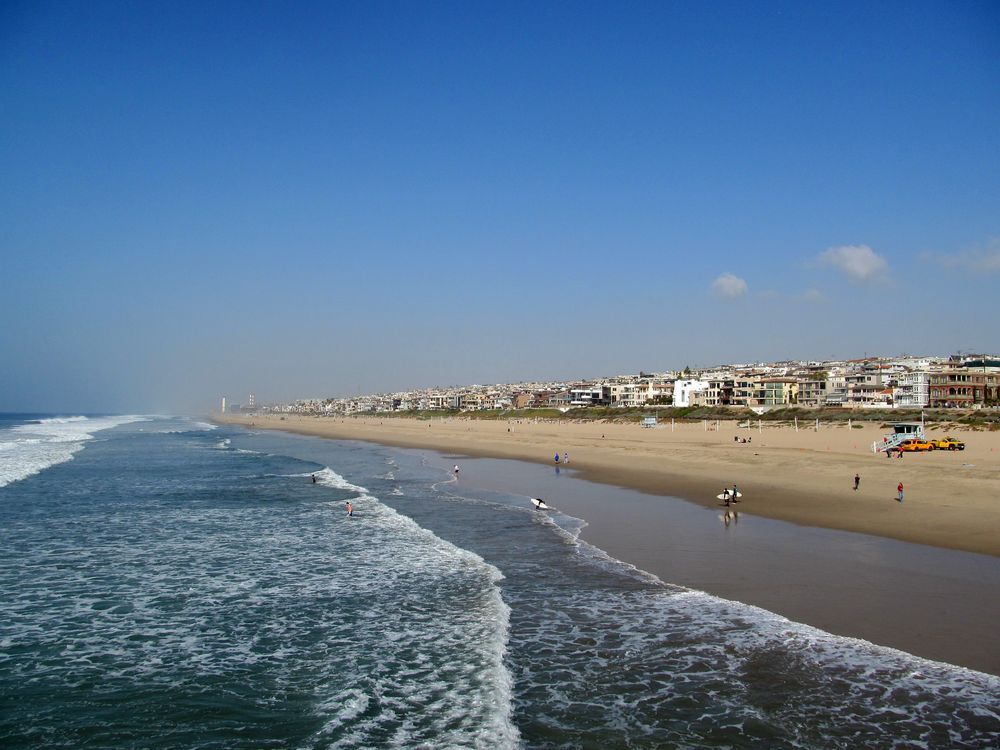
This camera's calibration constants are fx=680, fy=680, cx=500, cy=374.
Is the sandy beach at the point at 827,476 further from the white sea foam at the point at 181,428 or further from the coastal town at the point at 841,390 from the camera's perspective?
the white sea foam at the point at 181,428

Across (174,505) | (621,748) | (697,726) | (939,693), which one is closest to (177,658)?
(621,748)

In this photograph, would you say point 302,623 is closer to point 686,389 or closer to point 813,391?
point 813,391

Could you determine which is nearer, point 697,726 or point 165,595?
point 697,726

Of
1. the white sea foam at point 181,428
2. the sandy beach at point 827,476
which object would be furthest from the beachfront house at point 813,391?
the white sea foam at point 181,428

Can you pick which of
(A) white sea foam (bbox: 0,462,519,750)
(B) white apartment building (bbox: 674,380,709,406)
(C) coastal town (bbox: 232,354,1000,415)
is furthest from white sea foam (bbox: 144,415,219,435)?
(A) white sea foam (bbox: 0,462,519,750)

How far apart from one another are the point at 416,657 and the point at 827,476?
893 inches

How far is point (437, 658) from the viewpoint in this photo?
31.2 feet

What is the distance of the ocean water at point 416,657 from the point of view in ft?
24.2

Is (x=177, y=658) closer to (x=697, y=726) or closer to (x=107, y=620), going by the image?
(x=107, y=620)

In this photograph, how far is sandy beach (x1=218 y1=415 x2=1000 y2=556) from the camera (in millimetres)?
18141

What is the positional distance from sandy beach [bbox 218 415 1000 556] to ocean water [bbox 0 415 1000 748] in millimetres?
8283

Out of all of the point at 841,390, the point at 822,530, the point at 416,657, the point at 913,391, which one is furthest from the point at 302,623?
the point at 841,390

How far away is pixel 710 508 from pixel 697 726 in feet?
50.1

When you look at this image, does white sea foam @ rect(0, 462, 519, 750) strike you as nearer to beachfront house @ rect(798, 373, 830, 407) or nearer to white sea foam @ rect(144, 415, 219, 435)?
white sea foam @ rect(144, 415, 219, 435)
